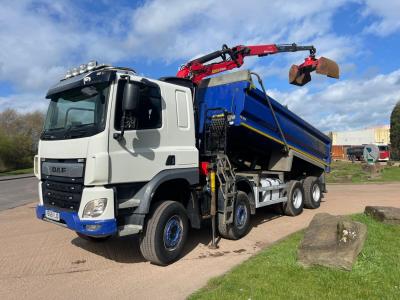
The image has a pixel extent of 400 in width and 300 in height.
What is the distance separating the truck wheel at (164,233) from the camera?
5820 millimetres

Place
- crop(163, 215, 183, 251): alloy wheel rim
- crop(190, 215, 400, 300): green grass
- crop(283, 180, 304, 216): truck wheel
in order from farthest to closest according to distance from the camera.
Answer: crop(283, 180, 304, 216): truck wheel
crop(163, 215, 183, 251): alloy wheel rim
crop(190, 215, 400, 300): green grass

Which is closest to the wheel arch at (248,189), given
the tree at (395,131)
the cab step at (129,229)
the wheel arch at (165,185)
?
the wheel arch at (165,185)

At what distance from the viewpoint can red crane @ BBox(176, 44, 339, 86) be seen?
884 cm

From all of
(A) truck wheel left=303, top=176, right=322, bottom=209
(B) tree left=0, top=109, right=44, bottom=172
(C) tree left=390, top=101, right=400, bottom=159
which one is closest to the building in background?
(C) tree left=390, top=101, right=400, bottom=159

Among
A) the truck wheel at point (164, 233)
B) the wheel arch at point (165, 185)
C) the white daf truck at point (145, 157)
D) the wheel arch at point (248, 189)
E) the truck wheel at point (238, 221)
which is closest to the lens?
the white daf truck at point (145, 157)

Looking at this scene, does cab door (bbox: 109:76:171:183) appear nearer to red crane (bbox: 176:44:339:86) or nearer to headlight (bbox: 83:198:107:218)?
headlight (bbox: 83:198:107:218)

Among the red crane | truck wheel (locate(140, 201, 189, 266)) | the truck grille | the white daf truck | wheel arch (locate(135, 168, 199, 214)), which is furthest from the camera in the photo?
the red crane

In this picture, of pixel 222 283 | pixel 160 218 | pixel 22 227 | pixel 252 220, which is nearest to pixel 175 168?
pixel 160 218

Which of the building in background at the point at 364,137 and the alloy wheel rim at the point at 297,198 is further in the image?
the building in background at the point at 364,137

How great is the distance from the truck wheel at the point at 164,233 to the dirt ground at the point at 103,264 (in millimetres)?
188

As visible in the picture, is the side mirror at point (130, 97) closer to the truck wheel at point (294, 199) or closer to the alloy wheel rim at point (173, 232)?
the alloy wheel rim at point (173, 232)

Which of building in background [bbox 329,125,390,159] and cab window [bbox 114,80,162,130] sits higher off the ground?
building in background [bbox 329,125,390,159]

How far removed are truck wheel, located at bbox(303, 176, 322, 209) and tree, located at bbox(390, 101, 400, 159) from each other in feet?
113

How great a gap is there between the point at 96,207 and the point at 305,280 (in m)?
2.82
